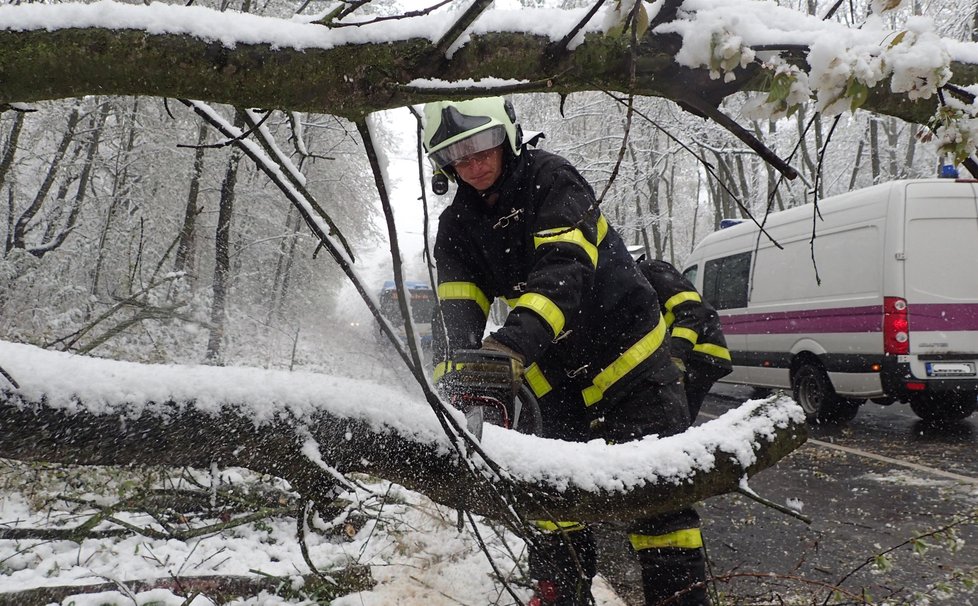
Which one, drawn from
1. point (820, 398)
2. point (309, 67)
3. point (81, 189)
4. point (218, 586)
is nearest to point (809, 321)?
point (820, 398)

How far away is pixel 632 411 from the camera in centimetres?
228

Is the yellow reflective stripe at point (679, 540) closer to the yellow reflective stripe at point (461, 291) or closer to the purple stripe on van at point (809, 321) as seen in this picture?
the yellow reflective stripe at point (461, 291)

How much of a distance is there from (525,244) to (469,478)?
1.04 metres

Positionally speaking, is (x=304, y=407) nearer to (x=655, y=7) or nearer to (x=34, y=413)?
(x=34, y=413)

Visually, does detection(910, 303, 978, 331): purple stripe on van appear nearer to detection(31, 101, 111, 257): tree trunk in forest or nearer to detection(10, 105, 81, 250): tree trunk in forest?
detection(10, 105, 81, 250): tree trunk in forest

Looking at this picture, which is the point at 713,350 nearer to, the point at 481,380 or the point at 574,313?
the point at 574,313

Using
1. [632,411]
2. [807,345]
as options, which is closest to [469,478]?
[632,411]

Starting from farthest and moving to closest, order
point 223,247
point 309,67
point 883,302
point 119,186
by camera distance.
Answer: point 223,247, point 119,186, point 883,302, point 309,67

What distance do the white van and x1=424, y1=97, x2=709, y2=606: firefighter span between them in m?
3.12

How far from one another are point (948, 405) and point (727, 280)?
2823 millimetres

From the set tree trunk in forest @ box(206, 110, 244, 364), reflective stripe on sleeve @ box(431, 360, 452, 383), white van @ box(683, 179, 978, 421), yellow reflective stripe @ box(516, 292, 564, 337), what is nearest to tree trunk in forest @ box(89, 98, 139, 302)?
tree trunk in forest @ box(206, 110, 244, 364)

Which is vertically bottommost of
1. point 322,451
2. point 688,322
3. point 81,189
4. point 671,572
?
point 671,572

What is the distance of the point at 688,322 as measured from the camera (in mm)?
3268

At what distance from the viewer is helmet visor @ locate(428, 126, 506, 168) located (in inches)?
86.0
